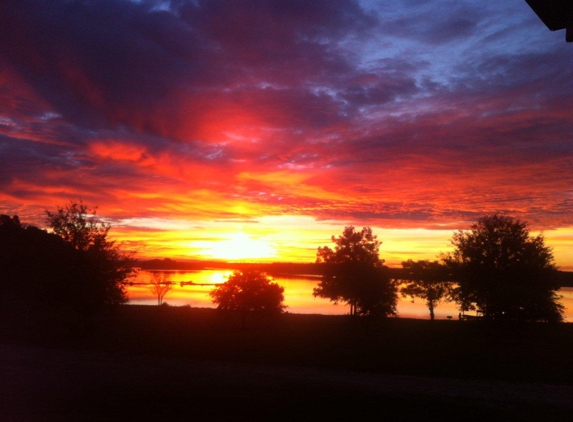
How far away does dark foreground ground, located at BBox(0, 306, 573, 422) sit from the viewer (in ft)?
43.0

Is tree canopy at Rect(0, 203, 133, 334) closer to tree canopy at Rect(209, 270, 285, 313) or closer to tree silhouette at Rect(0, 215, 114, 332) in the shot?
tree silhouette at Rect(0, 215, 114, 332)

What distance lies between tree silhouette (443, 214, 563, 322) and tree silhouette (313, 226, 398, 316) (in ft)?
18.4

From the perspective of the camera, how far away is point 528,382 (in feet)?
72.6

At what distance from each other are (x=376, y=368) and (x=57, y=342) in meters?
20.0

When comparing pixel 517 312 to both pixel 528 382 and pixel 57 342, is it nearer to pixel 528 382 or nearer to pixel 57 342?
pixel 528 382

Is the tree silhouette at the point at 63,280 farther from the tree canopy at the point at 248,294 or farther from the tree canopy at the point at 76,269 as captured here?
the tree canopy at the point at 248,294

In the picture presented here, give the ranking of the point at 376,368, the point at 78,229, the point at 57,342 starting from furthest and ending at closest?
the point at 78,229 < the point at 57,342 < the point at 376,368

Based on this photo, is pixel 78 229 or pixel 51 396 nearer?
pixel 51 396

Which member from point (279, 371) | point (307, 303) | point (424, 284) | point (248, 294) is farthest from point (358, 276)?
point (307, 303)

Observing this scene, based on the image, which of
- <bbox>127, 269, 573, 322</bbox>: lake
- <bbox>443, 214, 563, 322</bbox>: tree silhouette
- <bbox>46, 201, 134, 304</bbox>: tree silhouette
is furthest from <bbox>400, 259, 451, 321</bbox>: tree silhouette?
<bbox>46, 201, 134, 304</bbox>: tree silhouette

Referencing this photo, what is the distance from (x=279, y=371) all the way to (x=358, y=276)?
697 inches

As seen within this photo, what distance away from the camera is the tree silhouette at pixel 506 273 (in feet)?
108

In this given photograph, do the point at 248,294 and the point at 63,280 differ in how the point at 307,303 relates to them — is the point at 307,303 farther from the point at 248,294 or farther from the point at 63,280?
the point at 63,280

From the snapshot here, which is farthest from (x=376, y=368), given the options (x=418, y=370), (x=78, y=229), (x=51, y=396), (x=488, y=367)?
(x=78, y=229)
